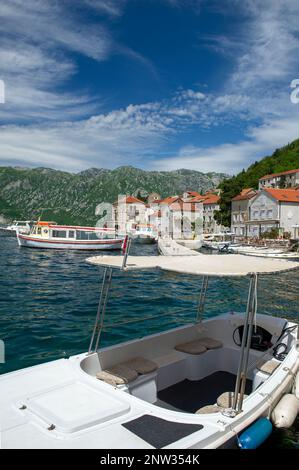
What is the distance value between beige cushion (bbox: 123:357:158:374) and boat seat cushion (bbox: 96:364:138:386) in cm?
17

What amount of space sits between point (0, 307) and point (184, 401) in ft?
44.5

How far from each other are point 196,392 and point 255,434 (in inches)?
128

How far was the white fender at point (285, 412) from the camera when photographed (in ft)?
21.8

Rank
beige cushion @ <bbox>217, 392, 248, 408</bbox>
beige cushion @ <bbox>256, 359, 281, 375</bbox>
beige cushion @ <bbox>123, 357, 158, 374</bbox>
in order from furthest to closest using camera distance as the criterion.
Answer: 1. beige cushion @ <bbox>256, 359, 281, 375</bbox>
2. beige cushion @ <bbox>123, 357, 158, 374</bbox>
3. beige cushion @ <bbox>217, 392, 248, 408</bbox>

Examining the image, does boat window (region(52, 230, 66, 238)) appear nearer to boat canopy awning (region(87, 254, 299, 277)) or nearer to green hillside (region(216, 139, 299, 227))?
boat canopy awning (region(87, 254, 299, 277))

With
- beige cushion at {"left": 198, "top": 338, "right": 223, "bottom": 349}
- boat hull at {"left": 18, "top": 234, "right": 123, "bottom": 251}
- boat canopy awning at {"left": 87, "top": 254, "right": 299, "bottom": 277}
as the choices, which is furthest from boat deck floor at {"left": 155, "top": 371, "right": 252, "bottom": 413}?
boat hull at {"left": 18, "top": 234, "right": 123, "bottom": 251}

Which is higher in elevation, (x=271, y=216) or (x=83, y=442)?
(x=271, y=216)

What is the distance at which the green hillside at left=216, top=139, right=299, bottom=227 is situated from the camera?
4018 inches

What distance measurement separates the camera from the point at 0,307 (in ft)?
62.0

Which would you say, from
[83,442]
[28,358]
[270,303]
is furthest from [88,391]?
[270,303]

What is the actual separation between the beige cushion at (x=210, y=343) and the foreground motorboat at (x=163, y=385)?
0.03m

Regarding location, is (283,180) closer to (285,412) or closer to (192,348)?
(192,348)

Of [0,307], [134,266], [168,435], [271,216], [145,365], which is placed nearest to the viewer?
[168,435]
